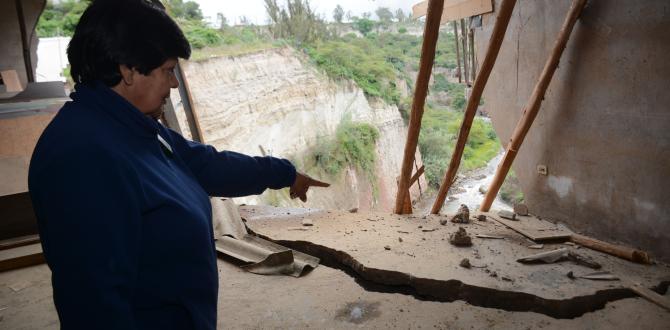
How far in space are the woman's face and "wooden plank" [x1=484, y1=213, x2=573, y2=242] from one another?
360cm

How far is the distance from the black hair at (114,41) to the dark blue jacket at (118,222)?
0.07 meters

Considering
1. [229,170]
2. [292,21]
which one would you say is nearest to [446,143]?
[292,21]

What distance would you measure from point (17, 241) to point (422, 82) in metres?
4.41

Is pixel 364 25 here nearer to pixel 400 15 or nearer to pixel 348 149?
pixel 400 15

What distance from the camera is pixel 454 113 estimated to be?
83.8ft

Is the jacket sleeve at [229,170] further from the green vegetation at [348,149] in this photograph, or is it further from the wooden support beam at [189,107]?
the green vegetation at [348,149]

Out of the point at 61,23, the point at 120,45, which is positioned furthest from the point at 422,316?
the point at 61,23

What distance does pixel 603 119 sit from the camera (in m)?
3.70

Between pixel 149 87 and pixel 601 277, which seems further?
pixel 601 277

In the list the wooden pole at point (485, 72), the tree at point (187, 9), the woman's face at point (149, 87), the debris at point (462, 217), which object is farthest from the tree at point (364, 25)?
the woman's face at point (149, 87)

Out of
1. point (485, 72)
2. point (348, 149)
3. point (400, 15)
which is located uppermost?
point (400, 15)

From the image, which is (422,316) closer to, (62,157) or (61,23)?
(62,157)

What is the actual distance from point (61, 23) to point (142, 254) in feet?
62.7

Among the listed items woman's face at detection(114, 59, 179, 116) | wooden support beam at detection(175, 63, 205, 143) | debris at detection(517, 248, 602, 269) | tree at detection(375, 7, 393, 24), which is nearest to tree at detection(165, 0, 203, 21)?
wooden support beam at detection(175, 63, 205, 143)
